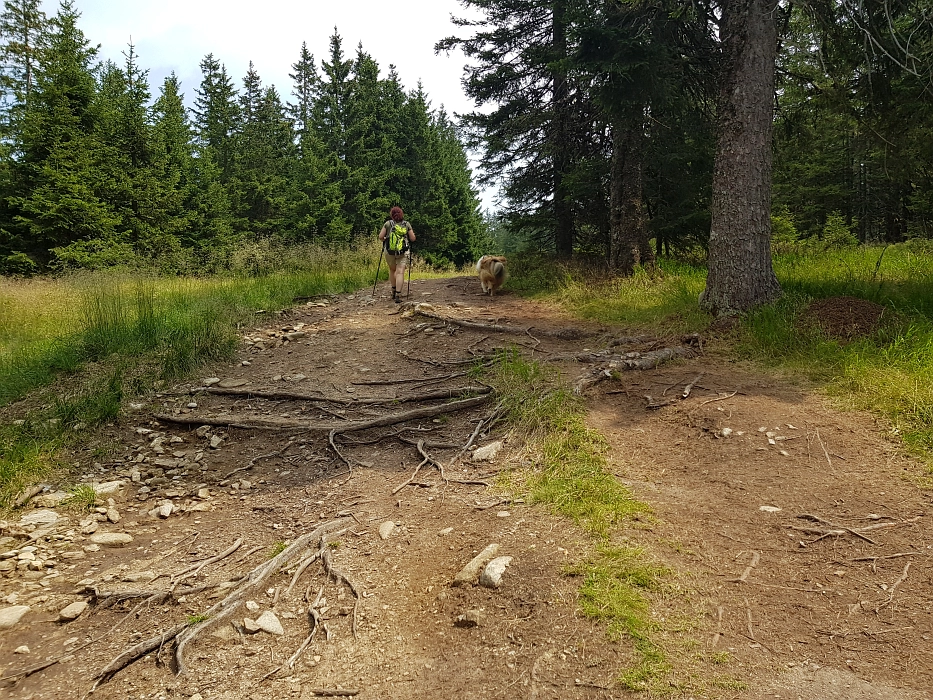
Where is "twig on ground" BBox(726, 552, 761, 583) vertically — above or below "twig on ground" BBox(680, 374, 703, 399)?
below

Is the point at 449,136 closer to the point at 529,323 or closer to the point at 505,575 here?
the point at 529,323

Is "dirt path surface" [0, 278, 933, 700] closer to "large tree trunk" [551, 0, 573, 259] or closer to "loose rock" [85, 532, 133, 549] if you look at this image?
"loose rock" [85, 532, 133, 549]

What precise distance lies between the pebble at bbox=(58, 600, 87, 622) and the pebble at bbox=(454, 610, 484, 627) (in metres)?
2.15

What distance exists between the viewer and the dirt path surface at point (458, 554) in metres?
2.26

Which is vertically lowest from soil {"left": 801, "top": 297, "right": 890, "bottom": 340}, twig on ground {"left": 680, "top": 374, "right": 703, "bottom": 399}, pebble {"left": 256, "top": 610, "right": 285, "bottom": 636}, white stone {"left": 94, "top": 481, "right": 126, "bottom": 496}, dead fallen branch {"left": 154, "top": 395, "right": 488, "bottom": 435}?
pebble {"left": 256, "top": 610, "right": 285, "bottom": 636}

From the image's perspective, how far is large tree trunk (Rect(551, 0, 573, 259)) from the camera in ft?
43.8

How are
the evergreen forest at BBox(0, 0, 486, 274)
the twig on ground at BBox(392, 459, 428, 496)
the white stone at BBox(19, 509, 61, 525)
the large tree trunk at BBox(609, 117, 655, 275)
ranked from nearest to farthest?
the white stone at BBox(19, 509, 61, 525)
the twig on ground at BBox(392, 459, 428, 496)
the large tree trunk at BBox(609, 117, 655, 275)
the evergreen forest at BBox(0, 0, 486, 274)

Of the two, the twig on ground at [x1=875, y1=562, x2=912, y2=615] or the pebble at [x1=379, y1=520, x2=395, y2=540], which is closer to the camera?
the twig on ground at [x1=875, y1=562, x2=912, y2=615]

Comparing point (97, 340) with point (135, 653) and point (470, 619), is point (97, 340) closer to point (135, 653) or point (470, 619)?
point (135, 653)

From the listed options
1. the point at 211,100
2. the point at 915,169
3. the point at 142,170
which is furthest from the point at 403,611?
the point at 211,100

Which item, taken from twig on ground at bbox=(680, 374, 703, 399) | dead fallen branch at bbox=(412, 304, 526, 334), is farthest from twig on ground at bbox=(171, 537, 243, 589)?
dead fallen branch at bbox=(412, 304, 526, 334)

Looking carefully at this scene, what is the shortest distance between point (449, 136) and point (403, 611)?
49.3 meters

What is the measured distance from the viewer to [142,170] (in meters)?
22.0

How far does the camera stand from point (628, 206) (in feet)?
35.1
